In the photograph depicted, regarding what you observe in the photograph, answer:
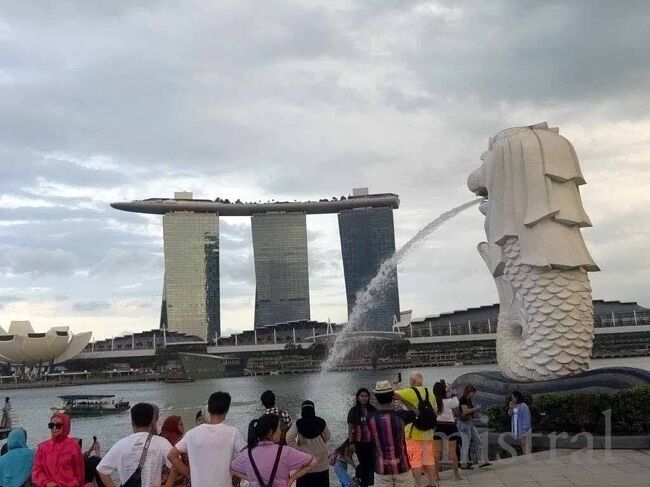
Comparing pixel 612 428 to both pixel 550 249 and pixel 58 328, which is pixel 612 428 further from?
pixel 58 328

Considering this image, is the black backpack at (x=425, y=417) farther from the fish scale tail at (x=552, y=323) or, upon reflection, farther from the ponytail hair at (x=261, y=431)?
the fish scale tail at (x=552, y=323)

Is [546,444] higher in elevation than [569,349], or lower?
lower

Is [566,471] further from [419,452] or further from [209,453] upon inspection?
[209,453]

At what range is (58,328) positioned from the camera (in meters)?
74.8

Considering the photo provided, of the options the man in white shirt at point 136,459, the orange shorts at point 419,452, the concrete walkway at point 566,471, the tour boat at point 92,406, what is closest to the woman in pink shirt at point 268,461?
Result: the man in white shirt at point 136,459

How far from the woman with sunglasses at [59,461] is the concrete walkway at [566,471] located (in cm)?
411

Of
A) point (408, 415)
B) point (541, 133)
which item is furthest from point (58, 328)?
point (408, 415)

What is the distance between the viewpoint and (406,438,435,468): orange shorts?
6281 mm

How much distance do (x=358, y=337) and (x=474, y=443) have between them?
6557 centimetres

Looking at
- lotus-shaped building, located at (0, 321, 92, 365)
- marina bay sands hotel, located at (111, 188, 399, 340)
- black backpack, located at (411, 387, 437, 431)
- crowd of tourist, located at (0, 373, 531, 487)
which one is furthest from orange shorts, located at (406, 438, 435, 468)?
marina bay sands hotel, located at (111, 188, 399, 340)

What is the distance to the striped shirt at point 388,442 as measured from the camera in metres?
4.93

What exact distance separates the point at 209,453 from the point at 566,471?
500 centimetres

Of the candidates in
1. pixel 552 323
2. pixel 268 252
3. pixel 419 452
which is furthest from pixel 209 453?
pixel 268 252

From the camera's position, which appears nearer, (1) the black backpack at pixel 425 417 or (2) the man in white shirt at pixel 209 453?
(2) the man in white shirt at pixel 209 453
